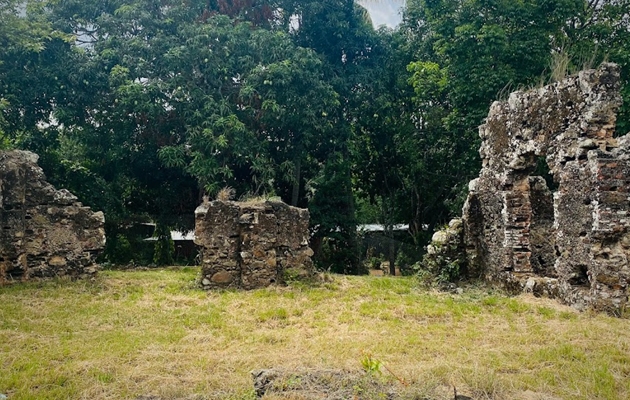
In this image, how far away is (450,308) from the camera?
311 inches

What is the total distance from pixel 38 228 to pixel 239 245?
4.15 m

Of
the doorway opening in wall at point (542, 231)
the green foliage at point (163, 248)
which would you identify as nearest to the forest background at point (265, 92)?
the green foliage at point (163, 248)

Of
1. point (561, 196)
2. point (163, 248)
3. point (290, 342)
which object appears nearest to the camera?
point (290, 342)

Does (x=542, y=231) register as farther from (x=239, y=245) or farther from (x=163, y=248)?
(x=163, y=248)

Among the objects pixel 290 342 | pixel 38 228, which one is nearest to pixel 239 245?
pixel 38 228

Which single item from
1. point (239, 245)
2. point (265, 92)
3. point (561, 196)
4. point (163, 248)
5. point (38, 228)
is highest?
point (265, 92)

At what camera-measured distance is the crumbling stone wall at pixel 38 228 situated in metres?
9.77

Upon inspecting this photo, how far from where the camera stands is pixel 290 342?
5938mm

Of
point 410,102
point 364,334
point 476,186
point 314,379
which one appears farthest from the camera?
point 410,102

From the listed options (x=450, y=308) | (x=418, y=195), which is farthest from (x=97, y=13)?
(x=450, y=308)

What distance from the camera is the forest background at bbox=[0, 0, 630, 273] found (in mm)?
13898

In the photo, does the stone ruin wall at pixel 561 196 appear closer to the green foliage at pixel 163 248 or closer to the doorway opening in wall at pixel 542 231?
the doorway opening in wall at pixel 542 231

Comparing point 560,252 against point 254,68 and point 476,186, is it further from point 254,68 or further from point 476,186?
point 254,68

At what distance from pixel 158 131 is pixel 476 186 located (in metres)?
10.3
